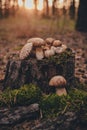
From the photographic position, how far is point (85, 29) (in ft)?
50.7

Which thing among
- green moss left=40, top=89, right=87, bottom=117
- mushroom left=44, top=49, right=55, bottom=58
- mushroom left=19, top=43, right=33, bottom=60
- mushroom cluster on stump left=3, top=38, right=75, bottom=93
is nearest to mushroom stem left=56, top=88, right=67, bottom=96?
green moss left=40, top=89, right=87, bottom=117

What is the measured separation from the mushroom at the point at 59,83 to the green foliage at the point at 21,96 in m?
0.37

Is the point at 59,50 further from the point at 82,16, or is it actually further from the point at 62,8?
the point at 62,8

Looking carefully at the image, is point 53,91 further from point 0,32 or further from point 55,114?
point 0,32

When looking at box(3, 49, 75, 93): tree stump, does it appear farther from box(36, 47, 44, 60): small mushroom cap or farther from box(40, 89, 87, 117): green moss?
box(40, 89, 87, 117): green moss

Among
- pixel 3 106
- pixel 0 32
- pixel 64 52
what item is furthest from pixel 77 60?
pixel 0 32

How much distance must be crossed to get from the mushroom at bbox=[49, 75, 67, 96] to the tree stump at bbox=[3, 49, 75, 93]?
10.3 inches

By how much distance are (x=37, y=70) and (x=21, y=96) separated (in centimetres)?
75

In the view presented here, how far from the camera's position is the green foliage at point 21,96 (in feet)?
23.1

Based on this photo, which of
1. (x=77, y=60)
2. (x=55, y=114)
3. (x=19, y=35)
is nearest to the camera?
(x=55, y=114)

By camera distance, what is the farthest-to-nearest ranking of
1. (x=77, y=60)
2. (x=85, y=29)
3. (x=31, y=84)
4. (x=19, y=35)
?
(x=85, y=29)
(x=19, y=35)
(x=77, y=60)
(x=31, y=84)

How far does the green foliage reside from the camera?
705 cm

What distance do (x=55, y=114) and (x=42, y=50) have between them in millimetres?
1604

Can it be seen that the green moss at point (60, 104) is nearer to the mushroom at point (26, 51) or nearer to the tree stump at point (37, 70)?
the tree stump at point (37, 70)
